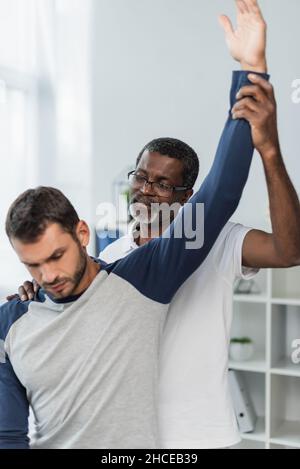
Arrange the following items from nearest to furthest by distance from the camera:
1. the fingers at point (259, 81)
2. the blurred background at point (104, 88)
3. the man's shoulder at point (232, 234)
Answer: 1. the fingers at point (259, 81)
2. the man's shoulder at point (232, 234)
3. the blurred background at point (104, 88)

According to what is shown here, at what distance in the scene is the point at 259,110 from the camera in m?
0.85

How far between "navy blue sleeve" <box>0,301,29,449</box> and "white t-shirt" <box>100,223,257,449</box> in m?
0.23

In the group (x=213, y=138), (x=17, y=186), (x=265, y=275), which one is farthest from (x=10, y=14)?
(x=265, y=275)

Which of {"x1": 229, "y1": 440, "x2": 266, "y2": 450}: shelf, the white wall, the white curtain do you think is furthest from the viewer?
the white curtain

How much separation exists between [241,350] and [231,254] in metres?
1.84

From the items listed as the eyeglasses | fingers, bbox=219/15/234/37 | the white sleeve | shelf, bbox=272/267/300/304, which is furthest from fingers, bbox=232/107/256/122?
shelf, bbox=272/267/300/304

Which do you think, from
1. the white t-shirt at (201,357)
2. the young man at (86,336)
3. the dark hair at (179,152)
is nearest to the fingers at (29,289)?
the young man at (86,336)

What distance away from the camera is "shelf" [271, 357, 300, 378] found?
2652mm

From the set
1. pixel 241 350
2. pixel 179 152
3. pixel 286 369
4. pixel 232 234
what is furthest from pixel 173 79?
pixel 232 234

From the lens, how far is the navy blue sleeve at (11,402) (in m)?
0.92

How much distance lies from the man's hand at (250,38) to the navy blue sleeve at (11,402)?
49 cm

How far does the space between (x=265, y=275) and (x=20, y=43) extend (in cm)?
175

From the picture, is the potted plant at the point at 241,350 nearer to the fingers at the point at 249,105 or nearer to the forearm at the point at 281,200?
the forearm at the point at 281,200

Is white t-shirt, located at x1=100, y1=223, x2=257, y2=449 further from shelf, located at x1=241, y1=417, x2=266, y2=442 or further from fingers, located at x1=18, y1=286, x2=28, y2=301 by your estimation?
shelf, located at x1=241, y1=417, x2=266, y2=442
